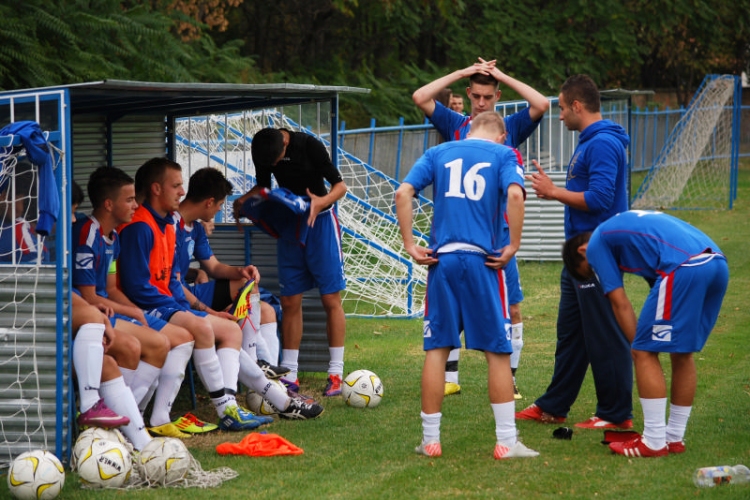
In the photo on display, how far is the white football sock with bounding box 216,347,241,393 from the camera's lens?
22.3 feet

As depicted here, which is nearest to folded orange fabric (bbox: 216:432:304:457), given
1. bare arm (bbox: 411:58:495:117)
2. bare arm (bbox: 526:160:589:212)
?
bare arm (bbox: 526:160:589:212)

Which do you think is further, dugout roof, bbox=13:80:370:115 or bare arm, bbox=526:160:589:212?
bare arm, bbox=526:160:589:212

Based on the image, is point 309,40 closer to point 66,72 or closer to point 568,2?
point 568,2

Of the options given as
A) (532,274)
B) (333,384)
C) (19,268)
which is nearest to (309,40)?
(532,274)

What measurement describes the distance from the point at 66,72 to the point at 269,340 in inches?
204

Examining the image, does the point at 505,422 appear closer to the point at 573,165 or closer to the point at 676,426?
the point at 676,426

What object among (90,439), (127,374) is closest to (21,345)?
(90,439)

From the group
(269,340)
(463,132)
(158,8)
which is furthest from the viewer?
(158,8)

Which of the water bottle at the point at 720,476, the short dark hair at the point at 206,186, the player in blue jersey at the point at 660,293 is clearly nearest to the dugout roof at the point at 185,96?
the short dark hair at the point at 206,186

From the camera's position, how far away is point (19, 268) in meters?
5.71

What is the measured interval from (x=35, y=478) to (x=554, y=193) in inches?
129

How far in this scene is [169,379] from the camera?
256 inches

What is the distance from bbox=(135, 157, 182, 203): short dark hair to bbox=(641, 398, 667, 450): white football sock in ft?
10.9

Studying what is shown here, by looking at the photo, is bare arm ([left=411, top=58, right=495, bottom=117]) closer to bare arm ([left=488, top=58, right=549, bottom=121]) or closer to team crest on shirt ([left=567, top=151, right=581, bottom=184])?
bare arm ([left=488, top=58, right=549, bottom=121])
